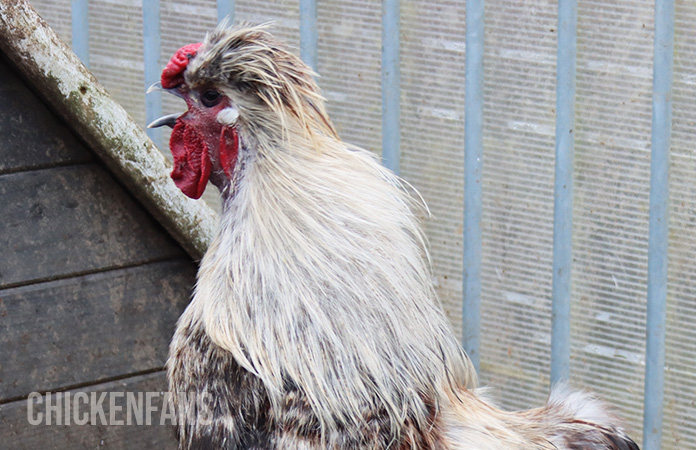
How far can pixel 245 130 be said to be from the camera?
1934 mm

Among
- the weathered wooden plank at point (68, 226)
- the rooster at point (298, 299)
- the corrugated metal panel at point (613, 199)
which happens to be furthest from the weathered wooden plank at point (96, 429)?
the corrugated metal panel at point (613, 199)

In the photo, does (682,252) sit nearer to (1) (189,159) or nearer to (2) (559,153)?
(2) (559,153)

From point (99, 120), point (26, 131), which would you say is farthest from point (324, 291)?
point (26, 131)

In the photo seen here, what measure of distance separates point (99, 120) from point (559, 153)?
4.55 feet

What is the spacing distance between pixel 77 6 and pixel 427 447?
192cm

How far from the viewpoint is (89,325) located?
2543 millimetres

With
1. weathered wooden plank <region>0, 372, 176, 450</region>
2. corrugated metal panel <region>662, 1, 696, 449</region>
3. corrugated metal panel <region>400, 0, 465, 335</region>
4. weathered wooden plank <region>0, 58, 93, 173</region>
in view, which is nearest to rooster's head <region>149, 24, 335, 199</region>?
weathered wooden plank <region>0, 58, 93, 173</region>

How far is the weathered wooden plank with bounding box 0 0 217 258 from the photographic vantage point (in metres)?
2.24

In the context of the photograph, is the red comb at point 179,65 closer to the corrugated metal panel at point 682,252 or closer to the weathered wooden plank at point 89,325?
the weathered wooden plank at point 89,325

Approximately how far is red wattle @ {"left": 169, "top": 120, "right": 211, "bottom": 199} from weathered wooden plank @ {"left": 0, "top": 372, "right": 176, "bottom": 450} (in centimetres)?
81

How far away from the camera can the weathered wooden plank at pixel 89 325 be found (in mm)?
2463

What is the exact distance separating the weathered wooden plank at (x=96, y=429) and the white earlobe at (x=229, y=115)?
3.51ft

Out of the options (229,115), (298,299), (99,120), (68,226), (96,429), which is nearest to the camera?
(298,299)

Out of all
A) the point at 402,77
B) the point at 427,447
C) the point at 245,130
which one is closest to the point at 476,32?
the point at 402,77
